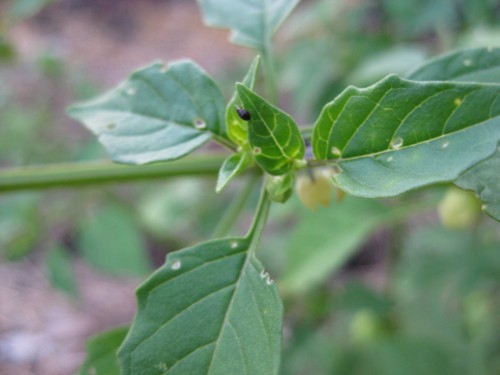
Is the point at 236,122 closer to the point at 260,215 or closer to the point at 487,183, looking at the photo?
the point at 260,215

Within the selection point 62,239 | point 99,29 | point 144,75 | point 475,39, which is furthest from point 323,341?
point 99,29

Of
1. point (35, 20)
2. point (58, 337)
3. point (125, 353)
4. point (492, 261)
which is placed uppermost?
point (125, 353)

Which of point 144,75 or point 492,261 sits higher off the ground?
point 144,75

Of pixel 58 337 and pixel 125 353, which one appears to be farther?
pixel 58 337

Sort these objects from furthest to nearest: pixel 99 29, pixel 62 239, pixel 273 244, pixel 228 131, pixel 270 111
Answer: pixel 99 29, pixel 62 239, pixel 273 244, pixel 228 131, pixel 270 111

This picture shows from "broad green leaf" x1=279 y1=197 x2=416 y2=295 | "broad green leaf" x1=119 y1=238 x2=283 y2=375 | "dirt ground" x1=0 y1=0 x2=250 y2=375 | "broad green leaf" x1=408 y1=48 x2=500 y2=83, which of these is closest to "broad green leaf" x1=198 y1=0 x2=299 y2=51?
"broad green leaf" x1=408 y1=48 x2=500 y2=83

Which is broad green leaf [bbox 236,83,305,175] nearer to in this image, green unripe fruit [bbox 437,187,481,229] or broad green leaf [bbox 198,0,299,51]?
broad green leaf [bbox 198,0,299,51]

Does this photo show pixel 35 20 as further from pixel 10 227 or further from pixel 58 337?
pixel 10 227

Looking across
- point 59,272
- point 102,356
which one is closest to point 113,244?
point 59,272
